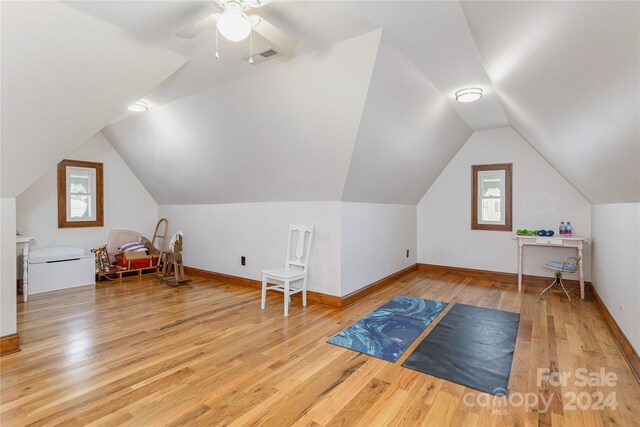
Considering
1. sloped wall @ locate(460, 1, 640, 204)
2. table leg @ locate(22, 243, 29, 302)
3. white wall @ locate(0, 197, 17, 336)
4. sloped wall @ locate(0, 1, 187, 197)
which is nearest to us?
sloped wall @ locate(460, 1, 640, 204)

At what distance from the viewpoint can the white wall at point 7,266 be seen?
2523 millimetres

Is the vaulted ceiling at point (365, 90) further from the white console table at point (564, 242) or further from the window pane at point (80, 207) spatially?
the window pane at point (80, 207)

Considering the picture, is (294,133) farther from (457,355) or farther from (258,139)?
(457,355)

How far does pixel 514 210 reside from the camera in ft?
16.6

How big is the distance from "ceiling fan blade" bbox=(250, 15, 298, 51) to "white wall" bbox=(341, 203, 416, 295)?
7.01ft

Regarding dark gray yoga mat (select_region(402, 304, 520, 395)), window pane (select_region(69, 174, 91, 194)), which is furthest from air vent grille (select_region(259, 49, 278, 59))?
window pane (select_region(69, 174, 91, 194))

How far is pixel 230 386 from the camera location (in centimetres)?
209

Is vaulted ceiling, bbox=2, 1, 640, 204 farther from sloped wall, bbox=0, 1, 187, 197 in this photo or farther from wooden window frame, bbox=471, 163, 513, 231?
wooden window frame, bbox=471, 163, 513, 231

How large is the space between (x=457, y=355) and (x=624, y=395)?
1.00 metres

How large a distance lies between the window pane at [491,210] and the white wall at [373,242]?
1234 mm

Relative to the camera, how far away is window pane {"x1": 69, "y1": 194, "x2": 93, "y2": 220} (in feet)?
17.0

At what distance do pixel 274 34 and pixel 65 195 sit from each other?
5.10 metres

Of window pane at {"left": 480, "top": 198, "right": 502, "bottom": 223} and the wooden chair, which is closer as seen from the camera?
the wooden chair

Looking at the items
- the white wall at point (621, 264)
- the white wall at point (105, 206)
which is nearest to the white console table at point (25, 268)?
the white wall at point (105, 206)
